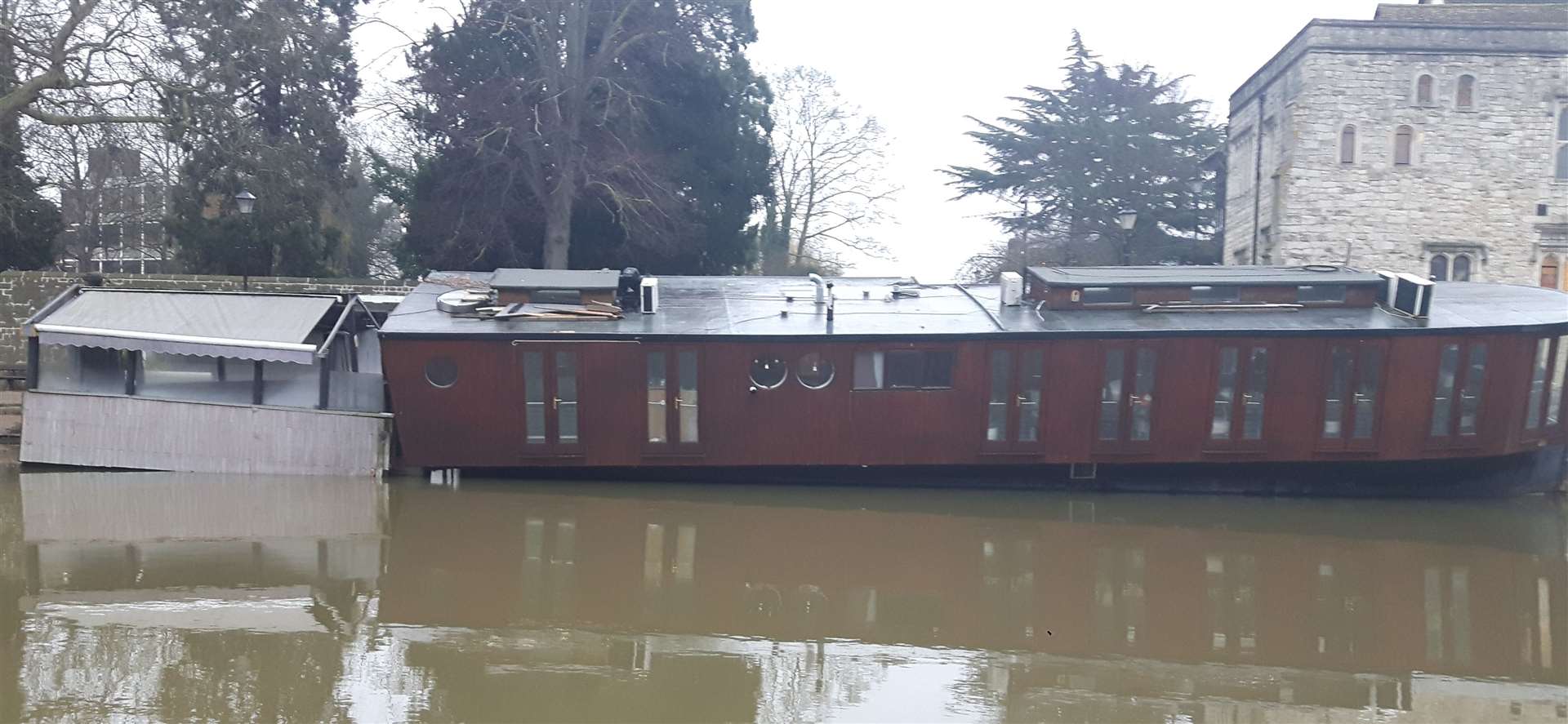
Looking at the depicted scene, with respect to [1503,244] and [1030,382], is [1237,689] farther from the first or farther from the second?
[1503,244]

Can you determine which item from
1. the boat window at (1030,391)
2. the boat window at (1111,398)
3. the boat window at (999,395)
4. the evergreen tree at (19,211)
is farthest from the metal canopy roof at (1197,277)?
the evergreen tree at (19,211)

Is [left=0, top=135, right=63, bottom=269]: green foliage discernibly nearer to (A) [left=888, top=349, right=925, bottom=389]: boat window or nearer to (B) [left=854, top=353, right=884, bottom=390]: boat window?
(B) [left=854, top=353, right=884, bottom=390]: boat window

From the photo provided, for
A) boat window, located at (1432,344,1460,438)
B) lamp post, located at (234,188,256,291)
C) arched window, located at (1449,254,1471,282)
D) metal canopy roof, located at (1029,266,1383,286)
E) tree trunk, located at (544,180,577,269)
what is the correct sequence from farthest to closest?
arched window, located at (1449,254,1471,282) < tree trunk, located at (544,180,577,269) < lamp post, located at (234,188,256,291) < metal canopy roof, located at (1029,266,1383,286) < boat window, located at (1432,344,1460,438)

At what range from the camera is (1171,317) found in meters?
15.2

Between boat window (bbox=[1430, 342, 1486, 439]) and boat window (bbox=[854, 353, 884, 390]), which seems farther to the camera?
boat window (bbox=[854, 353, 884, 390])

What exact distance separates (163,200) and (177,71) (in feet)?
Result: 49.0

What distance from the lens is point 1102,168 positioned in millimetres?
36000

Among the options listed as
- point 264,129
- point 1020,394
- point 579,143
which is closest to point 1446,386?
point 1020,394

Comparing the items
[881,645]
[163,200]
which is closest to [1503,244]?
[881,645]

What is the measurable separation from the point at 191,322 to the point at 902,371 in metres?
8.61

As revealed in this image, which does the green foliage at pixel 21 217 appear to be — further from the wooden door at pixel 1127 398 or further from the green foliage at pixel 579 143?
the wooden door at pixel 1127 398

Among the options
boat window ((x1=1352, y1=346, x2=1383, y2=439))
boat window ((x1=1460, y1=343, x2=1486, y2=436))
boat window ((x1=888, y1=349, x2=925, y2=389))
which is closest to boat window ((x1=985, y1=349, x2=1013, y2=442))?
boat window ((x1=888, y1=349, x2=925, y2=389))

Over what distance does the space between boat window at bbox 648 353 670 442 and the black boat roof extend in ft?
0.95

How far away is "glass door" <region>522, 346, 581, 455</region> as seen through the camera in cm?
1485
